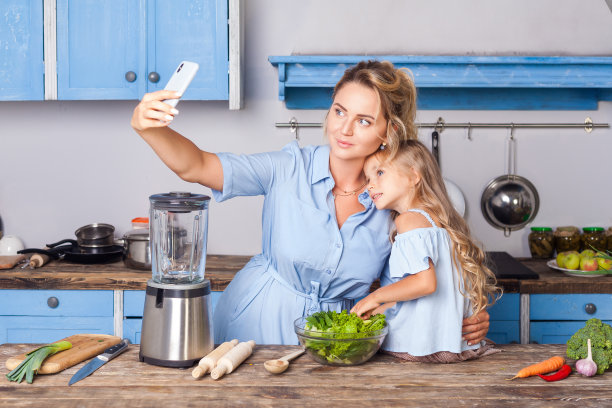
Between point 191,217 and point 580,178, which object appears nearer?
point 191,217

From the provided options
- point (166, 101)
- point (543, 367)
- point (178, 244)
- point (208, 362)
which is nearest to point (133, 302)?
point (178, 244)

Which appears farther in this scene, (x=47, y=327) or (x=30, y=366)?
(x=47, y=327)

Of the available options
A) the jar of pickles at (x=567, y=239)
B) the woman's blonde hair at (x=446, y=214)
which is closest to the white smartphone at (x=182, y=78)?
the woman's blonde hair at (x=446, y=214)

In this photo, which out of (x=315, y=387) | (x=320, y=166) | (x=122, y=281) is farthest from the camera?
(x=122, y=281)

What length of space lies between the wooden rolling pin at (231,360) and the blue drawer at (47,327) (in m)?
1.34

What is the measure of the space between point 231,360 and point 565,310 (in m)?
1.78

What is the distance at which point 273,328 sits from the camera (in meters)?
1.95

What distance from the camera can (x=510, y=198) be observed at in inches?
126

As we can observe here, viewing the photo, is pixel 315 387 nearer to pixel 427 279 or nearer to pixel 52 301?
pixel 427 279

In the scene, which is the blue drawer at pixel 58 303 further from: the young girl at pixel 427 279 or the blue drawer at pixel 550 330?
the blue drawer at pixel 550 330

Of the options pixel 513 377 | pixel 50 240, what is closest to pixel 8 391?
pixel 513 377

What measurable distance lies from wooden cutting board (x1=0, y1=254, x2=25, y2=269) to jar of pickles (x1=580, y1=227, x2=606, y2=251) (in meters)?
2.64

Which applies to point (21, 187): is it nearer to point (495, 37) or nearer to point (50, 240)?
point (50, 240)

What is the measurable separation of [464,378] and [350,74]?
0.90 m
